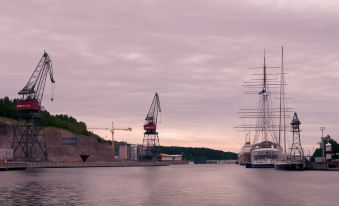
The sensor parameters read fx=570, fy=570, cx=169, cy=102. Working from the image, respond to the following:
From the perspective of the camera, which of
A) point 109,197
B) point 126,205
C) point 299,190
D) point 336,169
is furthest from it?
point 336,169

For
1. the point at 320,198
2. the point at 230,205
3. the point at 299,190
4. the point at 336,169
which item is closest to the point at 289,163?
the point at 336,169

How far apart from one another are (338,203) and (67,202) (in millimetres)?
29818

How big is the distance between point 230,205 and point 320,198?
15164mm

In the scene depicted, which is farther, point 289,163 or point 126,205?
point 289,163

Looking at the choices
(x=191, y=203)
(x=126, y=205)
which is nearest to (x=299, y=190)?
(x=191, y=203)

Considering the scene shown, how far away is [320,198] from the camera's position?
70.7 metres

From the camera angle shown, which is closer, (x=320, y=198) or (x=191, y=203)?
(x=191, y=203)

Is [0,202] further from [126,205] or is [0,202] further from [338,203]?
[338,203]

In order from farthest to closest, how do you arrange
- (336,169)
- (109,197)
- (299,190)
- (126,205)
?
(336,169) → (299,190) → (109,197) → (126,205)

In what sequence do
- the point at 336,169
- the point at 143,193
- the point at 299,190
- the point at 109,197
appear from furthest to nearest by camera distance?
the point at 336,169 → the point at 299,190 → the point at 143,193 → the point at 109,197

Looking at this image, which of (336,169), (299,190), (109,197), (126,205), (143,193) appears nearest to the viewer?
(126,205)

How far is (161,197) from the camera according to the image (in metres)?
69.9

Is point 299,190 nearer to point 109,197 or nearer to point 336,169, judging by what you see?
point 109,197

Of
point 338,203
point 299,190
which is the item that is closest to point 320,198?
point 338,203
